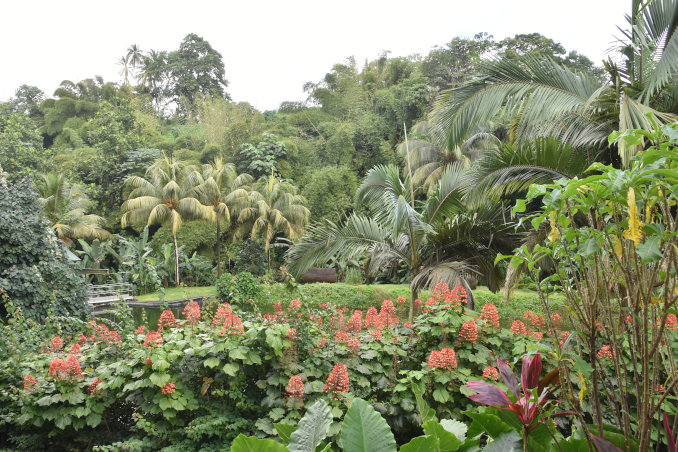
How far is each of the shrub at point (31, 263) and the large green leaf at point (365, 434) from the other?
755 centimetres

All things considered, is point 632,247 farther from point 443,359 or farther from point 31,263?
point 31,263

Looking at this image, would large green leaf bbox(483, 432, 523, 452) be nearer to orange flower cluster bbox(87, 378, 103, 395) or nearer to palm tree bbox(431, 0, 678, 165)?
orange flower cluster bbox(87, 378, 103, 395)

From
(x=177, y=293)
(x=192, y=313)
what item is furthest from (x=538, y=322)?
(x=177, y=293)

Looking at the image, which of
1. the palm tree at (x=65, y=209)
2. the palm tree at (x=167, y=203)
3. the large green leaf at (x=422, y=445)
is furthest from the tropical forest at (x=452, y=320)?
the palm tree at (x=65, y=209)

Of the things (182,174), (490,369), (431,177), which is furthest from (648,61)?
(182,174)

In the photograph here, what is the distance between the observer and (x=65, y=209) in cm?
1852

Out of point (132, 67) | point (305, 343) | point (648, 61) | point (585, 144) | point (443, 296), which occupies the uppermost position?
point (132, 67)

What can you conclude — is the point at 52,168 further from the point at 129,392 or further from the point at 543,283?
the point at 543,283

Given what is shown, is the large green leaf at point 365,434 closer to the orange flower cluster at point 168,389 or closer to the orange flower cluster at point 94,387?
the orange flower cluster at point 168,389

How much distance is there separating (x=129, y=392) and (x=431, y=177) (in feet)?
54.0

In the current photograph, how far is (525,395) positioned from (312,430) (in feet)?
1.66

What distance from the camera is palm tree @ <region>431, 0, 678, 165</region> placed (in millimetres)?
4410

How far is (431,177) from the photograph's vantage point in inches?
725

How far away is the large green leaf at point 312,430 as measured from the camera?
93 cm
